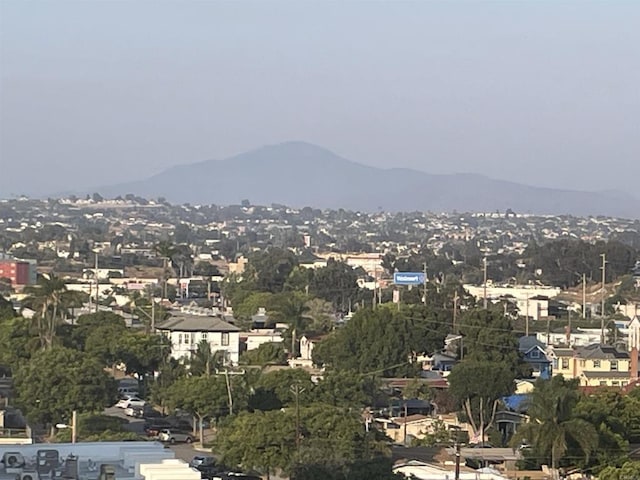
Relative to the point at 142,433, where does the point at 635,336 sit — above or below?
above

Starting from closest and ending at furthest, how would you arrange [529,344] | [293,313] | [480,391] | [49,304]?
[480,391] < [49,304] < [529,344] < [293,313]

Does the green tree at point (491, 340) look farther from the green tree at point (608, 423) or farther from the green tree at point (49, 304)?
the green tree at point (49, 304)

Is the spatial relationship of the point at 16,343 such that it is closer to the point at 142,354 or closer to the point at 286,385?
the point at 142,354

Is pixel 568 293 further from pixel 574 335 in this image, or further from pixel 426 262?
pixel 574 335

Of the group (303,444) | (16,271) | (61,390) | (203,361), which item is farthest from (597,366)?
(16,271)

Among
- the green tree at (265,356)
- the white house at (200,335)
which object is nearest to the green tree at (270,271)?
the green tree at (265,356)

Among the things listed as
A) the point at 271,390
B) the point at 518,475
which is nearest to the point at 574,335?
the point at 271,390
